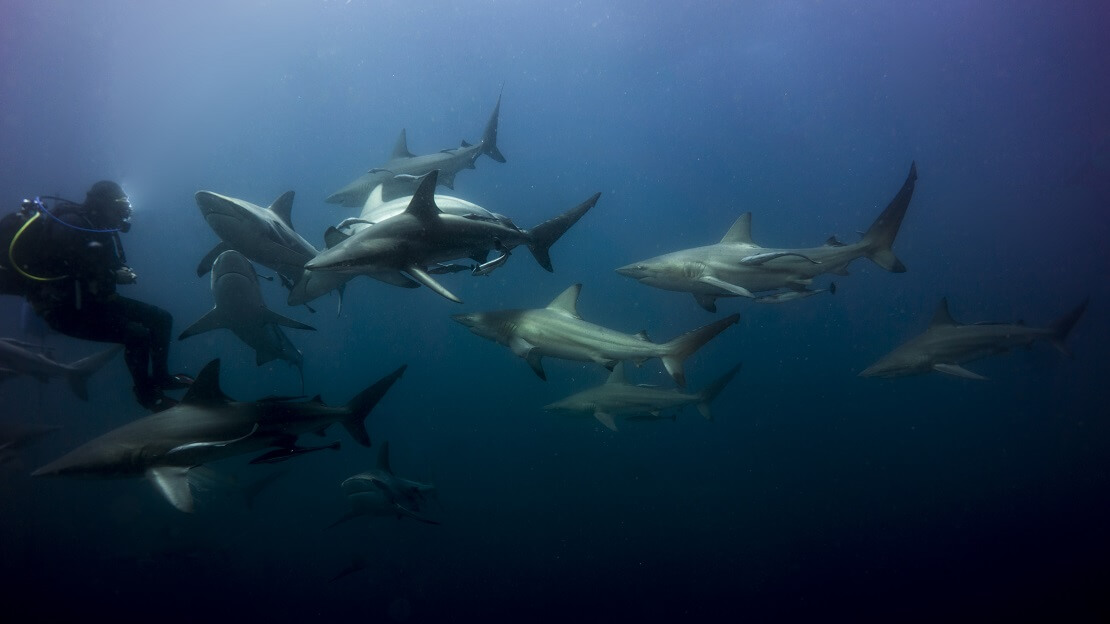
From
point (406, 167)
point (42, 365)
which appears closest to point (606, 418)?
point (406, 167)

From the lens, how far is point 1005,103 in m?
59.4

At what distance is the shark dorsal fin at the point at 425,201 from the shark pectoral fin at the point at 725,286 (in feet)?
14.7

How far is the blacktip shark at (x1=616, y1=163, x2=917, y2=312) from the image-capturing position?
6996mm

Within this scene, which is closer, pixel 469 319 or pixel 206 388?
pixel 206 388

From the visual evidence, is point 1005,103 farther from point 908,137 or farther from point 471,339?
point 471,339

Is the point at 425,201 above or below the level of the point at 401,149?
below

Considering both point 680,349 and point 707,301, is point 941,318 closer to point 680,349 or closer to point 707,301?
point 707,301

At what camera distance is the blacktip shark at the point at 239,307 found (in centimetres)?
660

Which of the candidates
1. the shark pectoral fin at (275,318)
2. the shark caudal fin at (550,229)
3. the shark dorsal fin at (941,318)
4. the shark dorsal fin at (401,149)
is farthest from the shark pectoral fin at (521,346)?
the shark dorsal fin at (941,318)

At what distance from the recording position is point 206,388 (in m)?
4.79

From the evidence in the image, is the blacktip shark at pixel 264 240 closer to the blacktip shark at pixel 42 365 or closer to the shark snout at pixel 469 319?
the shark snout at pixel 469 319

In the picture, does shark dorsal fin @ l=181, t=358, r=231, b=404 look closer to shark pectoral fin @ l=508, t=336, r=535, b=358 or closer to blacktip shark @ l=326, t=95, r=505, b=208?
shark pectoral fin @ l=508, t=336, r=535, b=358

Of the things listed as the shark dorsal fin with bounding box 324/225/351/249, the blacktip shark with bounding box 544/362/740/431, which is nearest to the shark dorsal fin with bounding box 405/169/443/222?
the shark dorsal fin with bounding box 324/225/351/249

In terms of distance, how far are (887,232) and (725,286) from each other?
8.60ft
